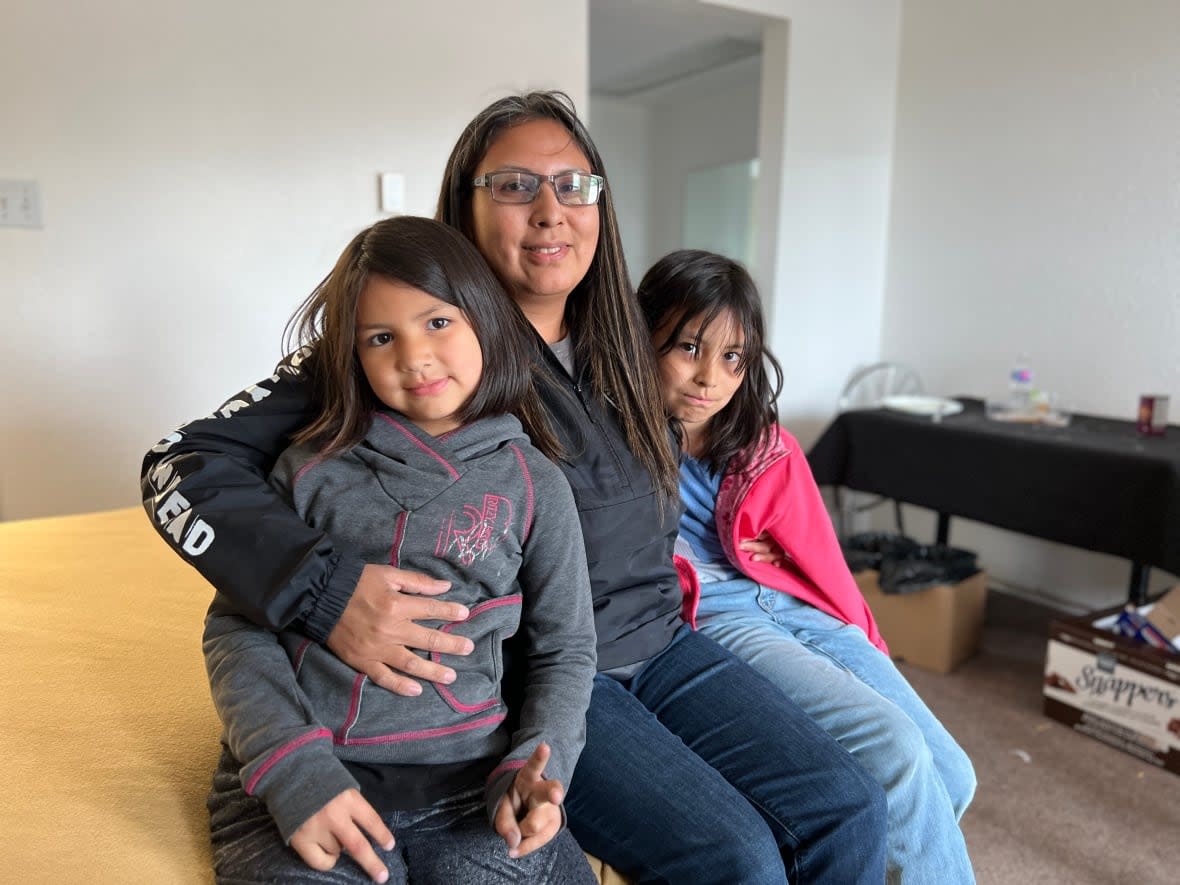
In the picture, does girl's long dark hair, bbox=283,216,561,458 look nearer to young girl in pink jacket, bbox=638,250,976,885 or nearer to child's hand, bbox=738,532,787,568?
young girl in pink jacket, bbox=638,250,976,885

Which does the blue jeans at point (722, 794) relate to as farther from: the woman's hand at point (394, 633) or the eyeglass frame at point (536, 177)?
the eyeglass frame at point (536, 177)

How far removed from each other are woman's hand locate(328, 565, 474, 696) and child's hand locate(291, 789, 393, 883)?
12 cm

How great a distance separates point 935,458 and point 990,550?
84 centimetres

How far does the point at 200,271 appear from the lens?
2.40m

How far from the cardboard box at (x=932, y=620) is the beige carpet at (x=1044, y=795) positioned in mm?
52

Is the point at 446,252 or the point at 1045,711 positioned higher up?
the point at 446,252

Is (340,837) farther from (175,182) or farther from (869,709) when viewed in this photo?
(175,182)

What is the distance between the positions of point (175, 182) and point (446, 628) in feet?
6.54

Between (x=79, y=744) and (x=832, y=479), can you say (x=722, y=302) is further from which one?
(x=832, y=479)

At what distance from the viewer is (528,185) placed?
112cm

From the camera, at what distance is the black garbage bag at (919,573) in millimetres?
2436

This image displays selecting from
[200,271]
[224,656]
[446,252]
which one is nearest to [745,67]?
[200,271]

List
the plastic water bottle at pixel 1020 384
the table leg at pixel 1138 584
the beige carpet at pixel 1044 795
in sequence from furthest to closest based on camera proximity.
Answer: the plastic water bottle at pixel 1020 384 → the table leg at pixel 1138 584 → the beige carpet at pixel 1044 795

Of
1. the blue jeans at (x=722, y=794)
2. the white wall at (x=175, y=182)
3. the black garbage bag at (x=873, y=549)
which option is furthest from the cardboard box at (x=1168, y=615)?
the white wall at (x=175, y=182)
